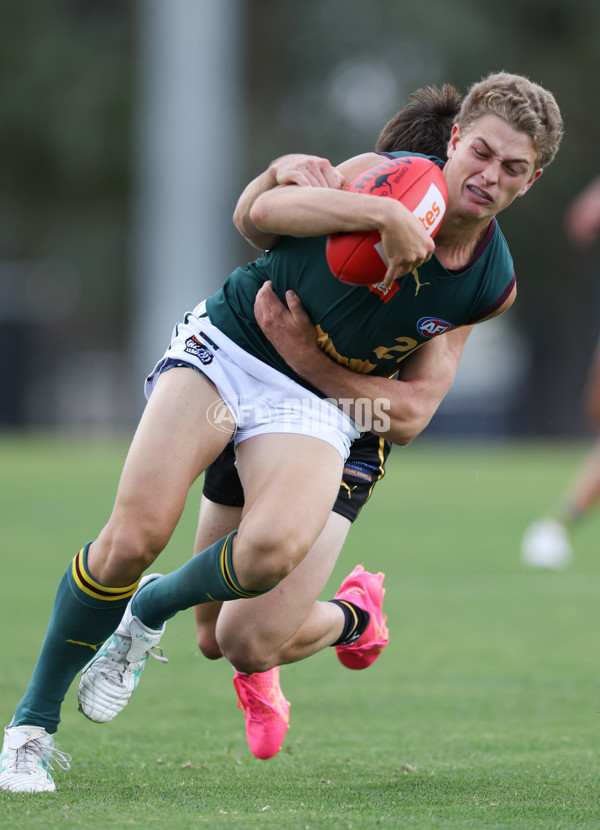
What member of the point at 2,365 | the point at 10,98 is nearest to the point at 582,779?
the point at 2,365

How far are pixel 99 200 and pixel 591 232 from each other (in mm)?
26055

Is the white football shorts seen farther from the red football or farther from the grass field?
the grass field

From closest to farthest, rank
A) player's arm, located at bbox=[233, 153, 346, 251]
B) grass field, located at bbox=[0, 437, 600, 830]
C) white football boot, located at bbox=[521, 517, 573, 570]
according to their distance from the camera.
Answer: grass field, located at bbox=[0, 437, 600, 830]
player's arm, located at bbox=[233, 153, 346, 251]
white football boot, located at bbox=[521, 517, 573, 570]

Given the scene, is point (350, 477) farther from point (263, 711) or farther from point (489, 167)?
point (489, 167)

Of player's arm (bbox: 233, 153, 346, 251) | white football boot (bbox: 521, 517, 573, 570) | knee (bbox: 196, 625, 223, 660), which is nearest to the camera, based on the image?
player's arm (bbox: 233, 153, 346, 251)

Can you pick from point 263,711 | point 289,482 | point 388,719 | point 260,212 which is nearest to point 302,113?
point 388,719

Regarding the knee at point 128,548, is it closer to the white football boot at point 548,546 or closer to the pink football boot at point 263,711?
the pink football boot at point 263,711

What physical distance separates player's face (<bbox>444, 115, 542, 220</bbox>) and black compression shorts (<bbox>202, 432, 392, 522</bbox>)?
988 mm

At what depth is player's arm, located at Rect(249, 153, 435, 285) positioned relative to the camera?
3555 mm

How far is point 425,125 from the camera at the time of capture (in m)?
4.34

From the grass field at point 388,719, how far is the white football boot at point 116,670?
0.21 m

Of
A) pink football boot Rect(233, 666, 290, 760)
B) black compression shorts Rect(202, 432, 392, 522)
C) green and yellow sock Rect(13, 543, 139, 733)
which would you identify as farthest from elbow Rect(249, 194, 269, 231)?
pink football boot Rect(233, 666, 290, 760)

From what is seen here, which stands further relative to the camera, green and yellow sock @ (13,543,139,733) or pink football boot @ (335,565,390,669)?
pink football boot @ (335,565,390,669)

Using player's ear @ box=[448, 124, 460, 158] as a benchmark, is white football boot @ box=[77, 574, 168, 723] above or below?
below
